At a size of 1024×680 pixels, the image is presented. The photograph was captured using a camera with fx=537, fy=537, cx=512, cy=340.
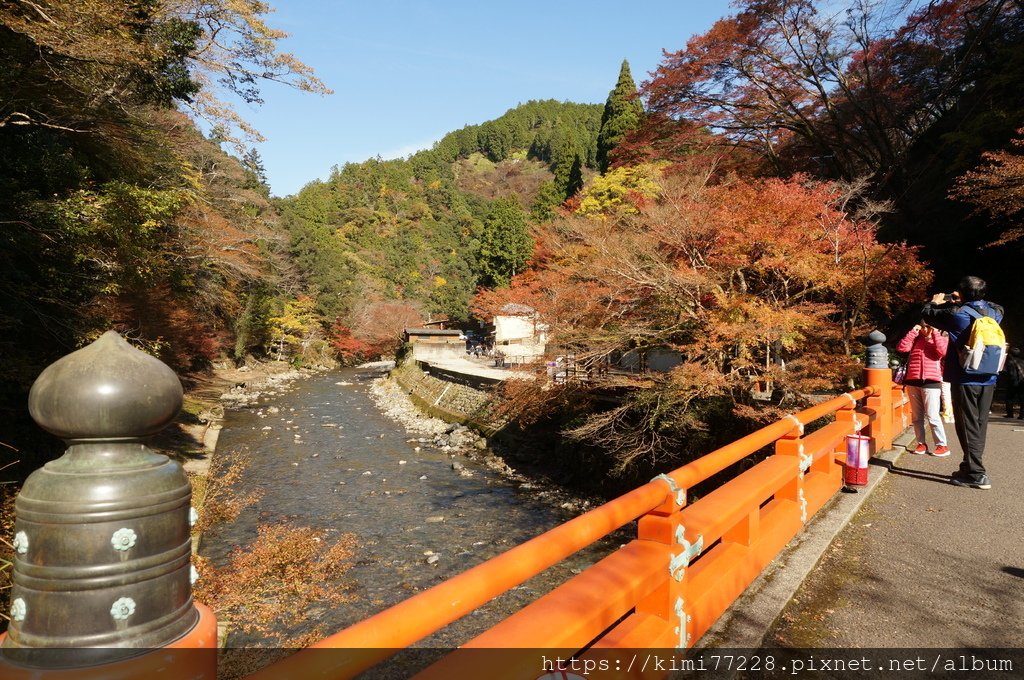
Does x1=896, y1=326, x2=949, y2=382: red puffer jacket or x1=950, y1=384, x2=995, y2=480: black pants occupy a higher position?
x1=896, y1=326, x2=949, y2=382: red puffer jacket

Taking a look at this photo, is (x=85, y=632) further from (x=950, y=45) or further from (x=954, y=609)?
(x=950, y=45)

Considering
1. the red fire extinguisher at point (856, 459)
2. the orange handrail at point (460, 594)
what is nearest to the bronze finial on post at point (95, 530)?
the orange handrail at point (460, 594)

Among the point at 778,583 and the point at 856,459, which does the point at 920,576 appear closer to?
the point at 778,583

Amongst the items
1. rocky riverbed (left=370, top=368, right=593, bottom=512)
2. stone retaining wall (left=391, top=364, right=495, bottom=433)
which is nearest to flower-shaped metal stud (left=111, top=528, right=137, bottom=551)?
rocky riverbed (left=370, top=368, right=593, bottom=512)

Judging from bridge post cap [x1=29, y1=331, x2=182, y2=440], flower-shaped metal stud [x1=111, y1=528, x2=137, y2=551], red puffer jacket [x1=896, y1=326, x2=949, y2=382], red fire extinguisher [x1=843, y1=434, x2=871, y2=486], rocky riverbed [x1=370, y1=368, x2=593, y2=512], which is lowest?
rocky riverbed [x1=370, y1=368, x2=593, y2=512]

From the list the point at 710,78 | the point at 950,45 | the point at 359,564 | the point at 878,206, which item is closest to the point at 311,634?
the point at 359,564

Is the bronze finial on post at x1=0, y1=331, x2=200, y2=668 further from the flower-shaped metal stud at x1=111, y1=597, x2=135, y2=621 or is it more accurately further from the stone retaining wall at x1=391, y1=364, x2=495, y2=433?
the stone retaining wall at x1=391, y1=364, x2=495, y2=433

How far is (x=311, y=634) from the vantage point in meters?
6.47

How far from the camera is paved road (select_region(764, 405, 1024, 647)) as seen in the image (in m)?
2.51

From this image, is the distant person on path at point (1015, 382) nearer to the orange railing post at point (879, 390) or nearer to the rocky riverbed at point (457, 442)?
the orange railing post at point (879, 390)

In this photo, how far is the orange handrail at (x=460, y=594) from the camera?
3.61ft

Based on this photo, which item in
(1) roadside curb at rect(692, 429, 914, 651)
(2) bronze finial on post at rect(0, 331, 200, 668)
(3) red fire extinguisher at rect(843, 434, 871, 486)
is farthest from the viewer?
(3) red fire extinguisher at rect(843, 434, 871, 486)

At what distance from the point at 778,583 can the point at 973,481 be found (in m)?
3.04

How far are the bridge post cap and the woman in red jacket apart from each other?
6109mm
